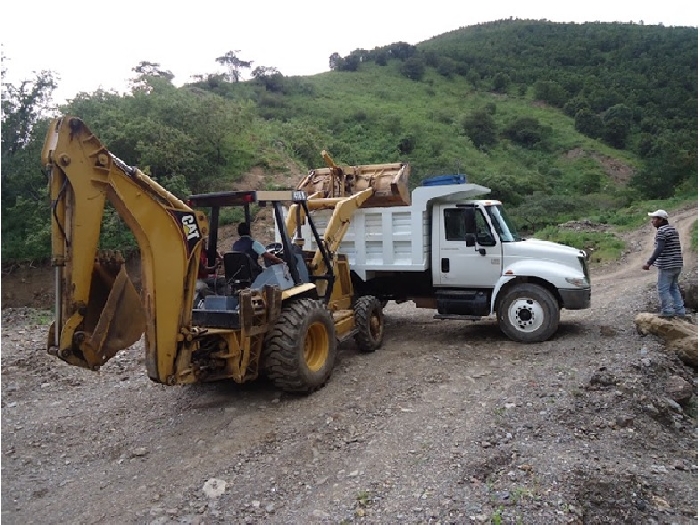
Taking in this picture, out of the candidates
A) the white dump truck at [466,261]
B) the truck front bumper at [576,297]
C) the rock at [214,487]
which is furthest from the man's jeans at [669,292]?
the rock at [214,487]

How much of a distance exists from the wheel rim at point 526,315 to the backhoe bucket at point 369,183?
7.44ft

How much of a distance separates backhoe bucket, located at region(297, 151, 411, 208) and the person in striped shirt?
3.59m

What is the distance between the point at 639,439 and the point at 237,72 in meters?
43.6

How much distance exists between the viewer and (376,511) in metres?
4.01

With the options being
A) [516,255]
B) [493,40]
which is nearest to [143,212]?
[516,255]

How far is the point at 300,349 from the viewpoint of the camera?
5887 millimetres

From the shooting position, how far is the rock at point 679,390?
6.17 meters

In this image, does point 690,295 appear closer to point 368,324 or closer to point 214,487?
point 368,324

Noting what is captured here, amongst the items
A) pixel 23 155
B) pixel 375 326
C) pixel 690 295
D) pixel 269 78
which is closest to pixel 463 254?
pixel 375 326

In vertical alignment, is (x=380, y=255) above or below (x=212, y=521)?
above

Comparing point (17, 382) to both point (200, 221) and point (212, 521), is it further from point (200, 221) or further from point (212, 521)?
point (212, 521)

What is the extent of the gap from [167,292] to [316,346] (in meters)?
2.21

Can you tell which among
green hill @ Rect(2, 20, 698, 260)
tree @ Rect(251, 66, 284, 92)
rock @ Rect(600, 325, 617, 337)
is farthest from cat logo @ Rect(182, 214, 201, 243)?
tree @ Rect(251, 66, 284, 92)

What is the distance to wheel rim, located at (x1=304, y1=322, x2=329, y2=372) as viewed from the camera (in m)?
6.42
